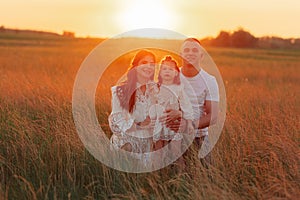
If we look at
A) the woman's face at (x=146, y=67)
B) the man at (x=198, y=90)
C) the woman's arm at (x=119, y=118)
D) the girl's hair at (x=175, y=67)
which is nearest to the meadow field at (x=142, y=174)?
the man at (x=198, y=90)

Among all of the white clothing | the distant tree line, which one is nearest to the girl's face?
the white clothing

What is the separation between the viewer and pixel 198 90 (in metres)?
4.61

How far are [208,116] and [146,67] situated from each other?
29.0 inches

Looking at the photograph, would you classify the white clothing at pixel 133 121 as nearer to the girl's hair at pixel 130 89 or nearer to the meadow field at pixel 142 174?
the girl's hair at pixel 130 89

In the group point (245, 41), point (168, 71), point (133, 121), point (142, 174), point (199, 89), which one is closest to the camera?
point (142, 174)

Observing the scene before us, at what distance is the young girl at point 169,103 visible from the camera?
434cm

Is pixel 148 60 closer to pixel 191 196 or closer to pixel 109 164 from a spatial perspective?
pixel 109 164

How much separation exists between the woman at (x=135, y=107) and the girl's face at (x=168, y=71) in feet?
0.37

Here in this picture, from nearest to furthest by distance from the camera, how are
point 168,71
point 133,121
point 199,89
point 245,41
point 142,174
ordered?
point 142,174 < point 168,71 < point 133,121 < point 199,89 < point 245,41

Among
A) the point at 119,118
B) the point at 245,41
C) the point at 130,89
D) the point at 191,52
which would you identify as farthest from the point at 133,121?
the point at 245,41

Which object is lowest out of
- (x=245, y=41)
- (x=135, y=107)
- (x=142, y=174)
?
(x=142, y=174)

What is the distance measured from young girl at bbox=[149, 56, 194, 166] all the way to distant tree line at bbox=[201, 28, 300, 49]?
46.5m

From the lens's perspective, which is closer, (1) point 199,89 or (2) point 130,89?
(2) point 130,89

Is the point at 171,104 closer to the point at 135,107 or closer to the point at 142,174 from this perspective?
the point at 135,107
